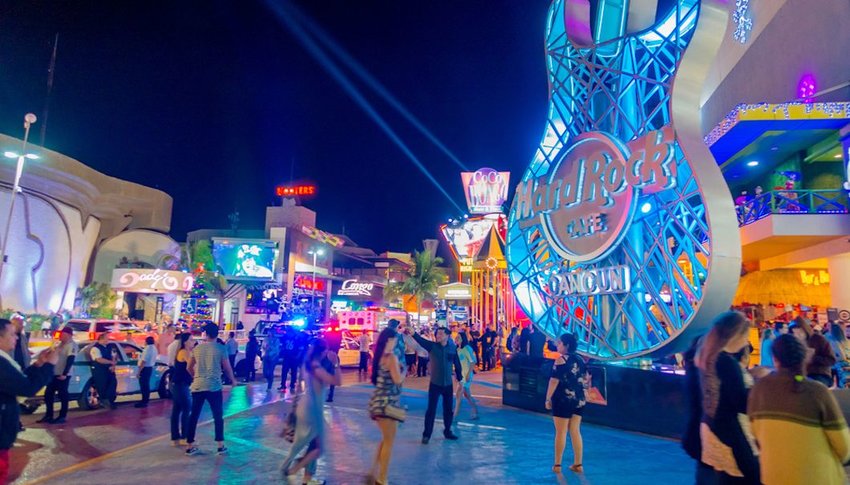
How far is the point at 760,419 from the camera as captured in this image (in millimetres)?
3219

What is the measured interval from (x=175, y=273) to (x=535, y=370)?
33359mm

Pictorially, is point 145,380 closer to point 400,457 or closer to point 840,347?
point 400,457

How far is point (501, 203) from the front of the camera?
115 feet

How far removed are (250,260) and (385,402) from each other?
143ft

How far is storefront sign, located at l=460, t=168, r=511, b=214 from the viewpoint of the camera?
115 feet

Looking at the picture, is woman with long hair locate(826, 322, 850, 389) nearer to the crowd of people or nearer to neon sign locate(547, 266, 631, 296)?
neon sign locate(547, 266, 631, 296)

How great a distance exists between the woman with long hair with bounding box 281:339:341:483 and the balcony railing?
16.6 metres

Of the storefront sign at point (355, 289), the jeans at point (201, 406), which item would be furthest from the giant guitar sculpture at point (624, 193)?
the storefront sign at point (355, 289)

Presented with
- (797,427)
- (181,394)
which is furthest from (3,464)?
(797,427)

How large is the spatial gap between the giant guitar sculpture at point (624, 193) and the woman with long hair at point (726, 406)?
5.40m

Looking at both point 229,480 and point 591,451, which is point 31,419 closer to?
point 229,480

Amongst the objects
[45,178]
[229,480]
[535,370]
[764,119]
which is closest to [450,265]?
[45,178]

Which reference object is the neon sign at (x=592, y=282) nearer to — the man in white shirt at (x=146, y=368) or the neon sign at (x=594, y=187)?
the neon sign at (x=594, y=187)

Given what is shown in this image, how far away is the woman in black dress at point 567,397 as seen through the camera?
6605 mm
